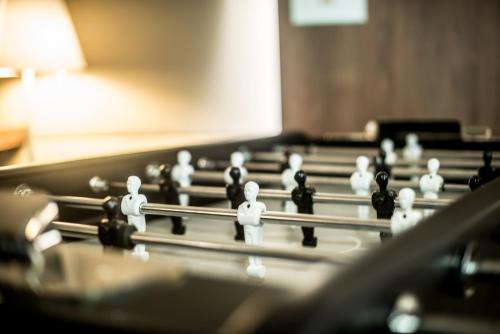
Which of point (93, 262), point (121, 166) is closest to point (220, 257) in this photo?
point (121, 166)

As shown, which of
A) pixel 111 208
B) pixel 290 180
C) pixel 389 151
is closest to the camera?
pixel 111 208

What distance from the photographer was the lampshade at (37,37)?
9.25ft

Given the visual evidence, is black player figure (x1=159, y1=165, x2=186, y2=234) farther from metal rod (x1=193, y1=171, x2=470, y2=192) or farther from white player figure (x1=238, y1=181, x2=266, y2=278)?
white player figure (x1=238, y1=181, x2=266, y2=278)

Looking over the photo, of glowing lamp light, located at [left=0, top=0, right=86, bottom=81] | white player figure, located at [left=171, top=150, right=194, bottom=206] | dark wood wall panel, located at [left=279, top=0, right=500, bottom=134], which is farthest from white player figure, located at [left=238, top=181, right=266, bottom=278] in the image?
dark wood wall panel, located at [left=279, top=0, right=500, bottom=134]

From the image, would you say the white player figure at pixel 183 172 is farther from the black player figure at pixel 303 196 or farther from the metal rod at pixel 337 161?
the black player figure at pixel 303 196

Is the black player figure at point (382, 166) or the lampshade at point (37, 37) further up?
the lampshade at point (37, 37)

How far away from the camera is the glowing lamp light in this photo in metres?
2.82

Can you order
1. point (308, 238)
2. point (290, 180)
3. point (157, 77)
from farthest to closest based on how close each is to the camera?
point (157, 77)
point (290, 180)
point (308, 238)

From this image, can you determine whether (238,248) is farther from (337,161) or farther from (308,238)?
(337,161)

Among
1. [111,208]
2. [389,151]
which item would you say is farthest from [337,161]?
[111,208]

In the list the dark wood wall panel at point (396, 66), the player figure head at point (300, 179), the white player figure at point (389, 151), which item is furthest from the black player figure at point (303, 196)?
the dark wood wall panel at point (396, 66)

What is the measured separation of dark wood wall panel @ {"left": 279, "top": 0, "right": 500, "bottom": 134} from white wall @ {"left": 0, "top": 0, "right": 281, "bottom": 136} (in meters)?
0.23

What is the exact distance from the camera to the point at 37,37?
9.45 feet

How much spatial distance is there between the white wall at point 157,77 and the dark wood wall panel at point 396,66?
0.23 metres
